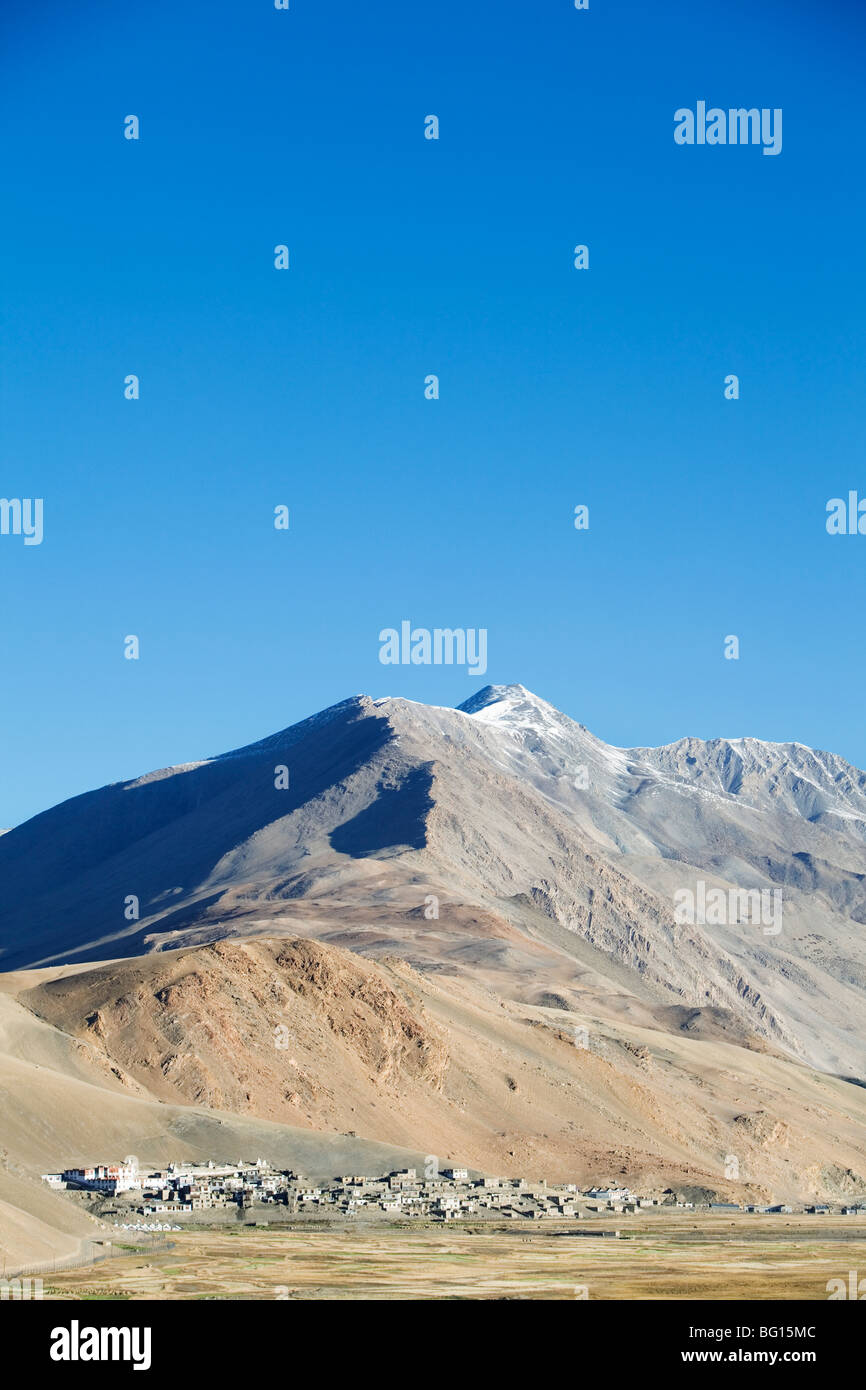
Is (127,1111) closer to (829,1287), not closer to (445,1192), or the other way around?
(445,1192)

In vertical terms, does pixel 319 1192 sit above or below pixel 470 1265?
above

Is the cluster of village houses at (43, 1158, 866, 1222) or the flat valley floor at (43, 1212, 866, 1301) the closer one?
the flat valley floor at (43, 1212, 866, 1301)

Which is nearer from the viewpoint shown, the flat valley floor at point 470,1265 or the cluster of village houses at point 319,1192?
the flat valley floor at point 470,1265

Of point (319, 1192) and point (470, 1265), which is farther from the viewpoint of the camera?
point (319, 1192)
